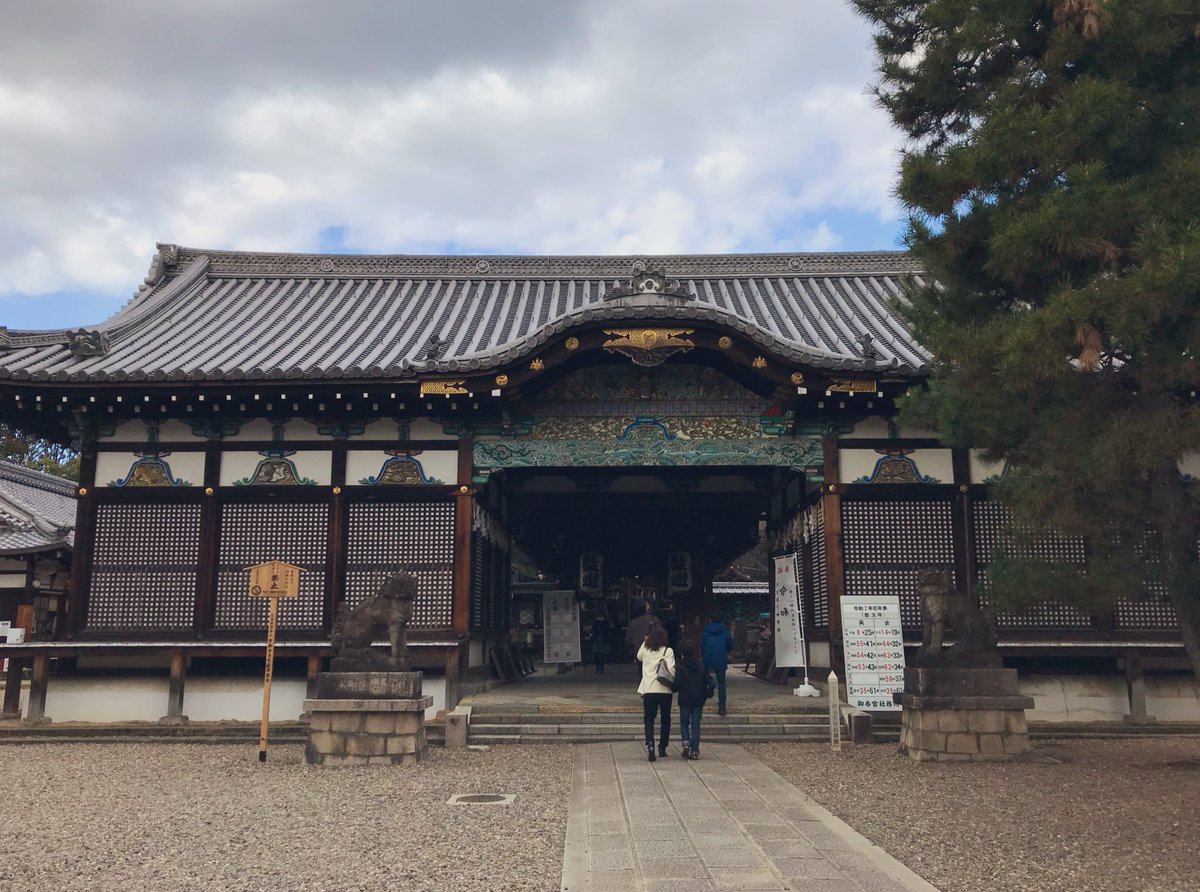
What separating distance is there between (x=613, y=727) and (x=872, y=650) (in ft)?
11.0

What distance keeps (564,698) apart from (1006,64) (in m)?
9.63

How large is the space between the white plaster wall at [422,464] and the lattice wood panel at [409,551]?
397mm

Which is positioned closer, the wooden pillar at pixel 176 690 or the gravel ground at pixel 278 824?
the gravel ground at pixel 278 824

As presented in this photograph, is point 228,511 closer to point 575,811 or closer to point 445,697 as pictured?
point 445,697

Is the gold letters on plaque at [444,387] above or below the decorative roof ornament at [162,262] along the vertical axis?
below

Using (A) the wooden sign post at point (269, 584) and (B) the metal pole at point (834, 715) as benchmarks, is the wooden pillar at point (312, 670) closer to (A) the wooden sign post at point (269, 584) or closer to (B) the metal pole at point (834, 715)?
(A) the wooden sign post at point (269, 584)

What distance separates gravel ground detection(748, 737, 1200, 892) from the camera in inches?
223

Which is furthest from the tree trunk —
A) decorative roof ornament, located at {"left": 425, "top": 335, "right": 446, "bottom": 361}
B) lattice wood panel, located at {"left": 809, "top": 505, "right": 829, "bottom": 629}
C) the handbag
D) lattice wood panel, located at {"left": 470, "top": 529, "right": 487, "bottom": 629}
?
decorative roof ornament, located at {"left": 425, "top": 335, "right": 446, "bottom": 361}

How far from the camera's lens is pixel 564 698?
1347cm

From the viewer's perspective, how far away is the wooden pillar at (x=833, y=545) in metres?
12.9

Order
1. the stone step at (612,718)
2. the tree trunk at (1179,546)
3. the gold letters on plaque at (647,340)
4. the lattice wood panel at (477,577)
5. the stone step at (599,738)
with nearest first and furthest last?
1. the tree trunk at (1179,546)
2. the stone step at (599,738)
3. the stone step at (612,718)
4. the gold letters on plaque at (647,340)
5. the lattice wood panel at (477,577)

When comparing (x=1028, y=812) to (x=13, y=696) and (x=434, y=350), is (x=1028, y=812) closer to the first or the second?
(x=434, y=350)

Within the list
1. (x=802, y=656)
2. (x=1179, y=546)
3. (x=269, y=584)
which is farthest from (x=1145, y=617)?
(x=269, y=584)

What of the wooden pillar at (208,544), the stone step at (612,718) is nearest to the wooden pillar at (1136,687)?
the stone step at (612,718)
